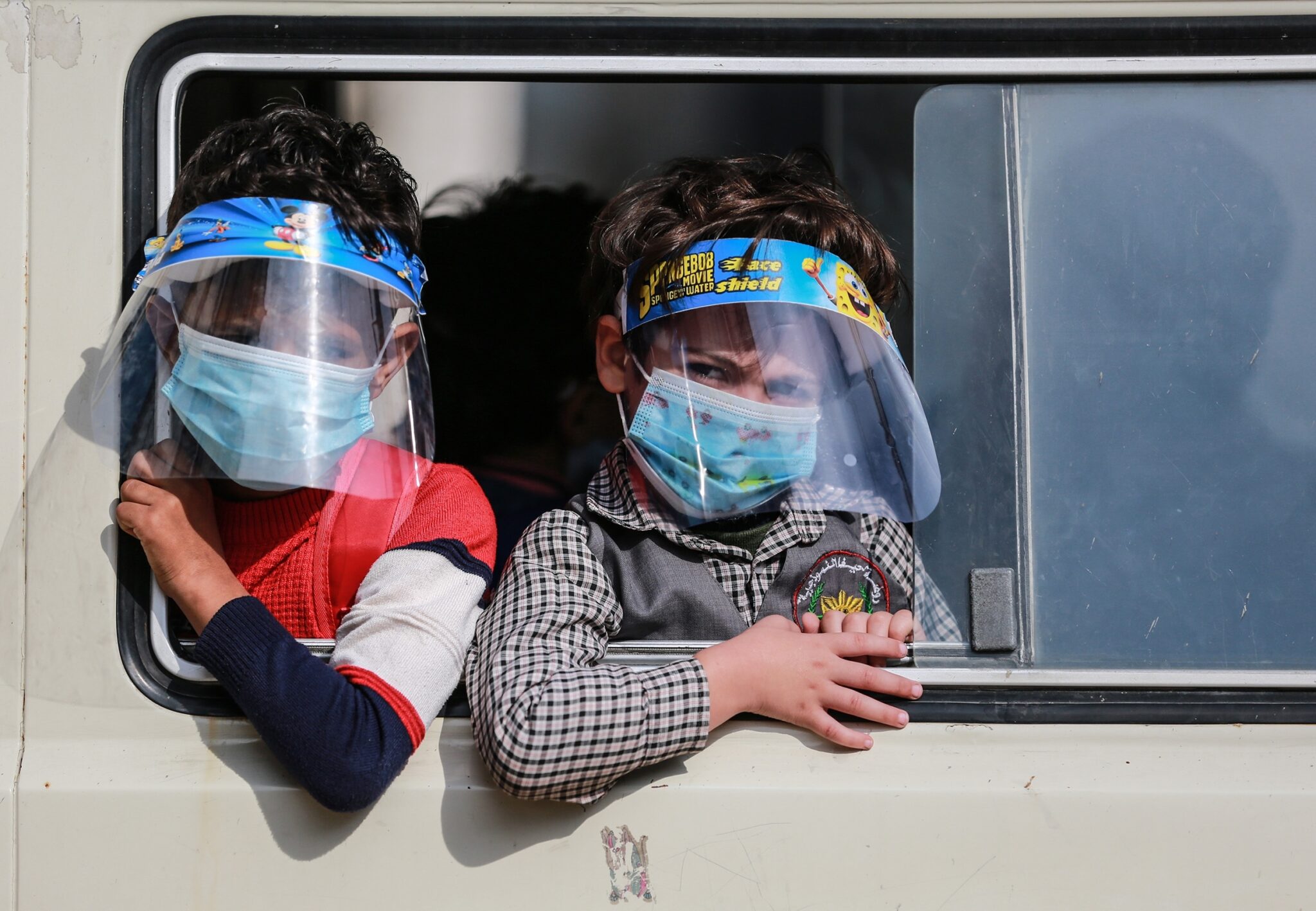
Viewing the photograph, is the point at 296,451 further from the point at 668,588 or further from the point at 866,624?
the point at 866,624

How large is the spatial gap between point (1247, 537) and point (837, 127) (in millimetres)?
1574

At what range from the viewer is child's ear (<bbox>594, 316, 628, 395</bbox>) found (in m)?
1.75

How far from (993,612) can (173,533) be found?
3.71 ft

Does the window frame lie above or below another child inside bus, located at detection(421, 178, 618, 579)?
above

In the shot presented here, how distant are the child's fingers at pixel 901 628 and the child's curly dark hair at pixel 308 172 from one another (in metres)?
0.92

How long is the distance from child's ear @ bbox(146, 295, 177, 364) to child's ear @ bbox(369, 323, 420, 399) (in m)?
0.26

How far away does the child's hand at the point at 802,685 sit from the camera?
1339mm

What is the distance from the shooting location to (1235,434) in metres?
1.43

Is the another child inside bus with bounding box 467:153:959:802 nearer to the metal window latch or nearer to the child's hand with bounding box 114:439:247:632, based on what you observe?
the metal window latch

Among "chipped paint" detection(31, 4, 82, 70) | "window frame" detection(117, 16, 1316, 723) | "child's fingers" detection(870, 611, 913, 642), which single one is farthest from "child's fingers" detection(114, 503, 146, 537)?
"child's fingers" detection(870, 611, 913, 642)

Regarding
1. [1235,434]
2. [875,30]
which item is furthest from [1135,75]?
[1235,434]

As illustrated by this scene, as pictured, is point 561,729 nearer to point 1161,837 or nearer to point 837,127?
point 1161,837

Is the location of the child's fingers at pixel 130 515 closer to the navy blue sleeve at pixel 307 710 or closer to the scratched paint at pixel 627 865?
the navy blue sleeve at pixel 307 710

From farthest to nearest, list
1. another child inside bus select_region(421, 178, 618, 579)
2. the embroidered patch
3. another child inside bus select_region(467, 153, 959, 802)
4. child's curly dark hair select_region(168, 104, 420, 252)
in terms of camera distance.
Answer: another child inside bus select_region(421, 178, 618, 579)
the embroidered patch
child's curly dark hair select_region(168, 104, 420, 252)
another child inside bus select_region(467, 153, 959, 802)
